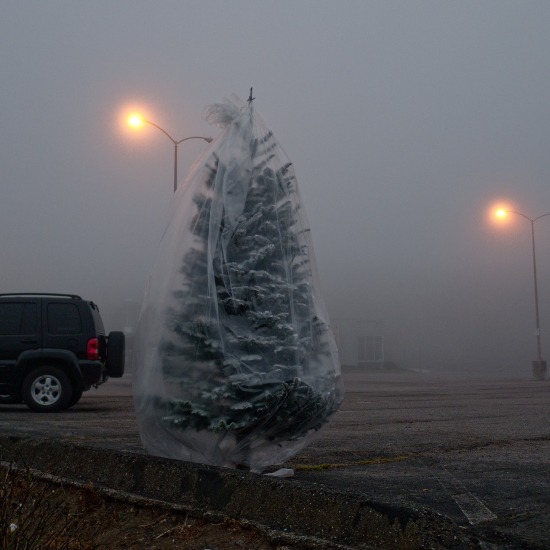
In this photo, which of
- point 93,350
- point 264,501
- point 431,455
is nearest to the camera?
point 264,501

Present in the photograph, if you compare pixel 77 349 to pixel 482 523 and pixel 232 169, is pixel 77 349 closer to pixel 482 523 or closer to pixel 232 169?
pixel 232 169

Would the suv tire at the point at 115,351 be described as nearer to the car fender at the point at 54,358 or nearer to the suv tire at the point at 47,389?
the car fender at the point at 54,358

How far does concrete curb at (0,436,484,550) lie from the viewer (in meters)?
2.54

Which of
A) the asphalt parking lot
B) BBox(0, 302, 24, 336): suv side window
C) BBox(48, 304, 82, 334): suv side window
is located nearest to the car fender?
BBox(48, 304, 82, 334): suv side window

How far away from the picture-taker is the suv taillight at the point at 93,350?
10977mm

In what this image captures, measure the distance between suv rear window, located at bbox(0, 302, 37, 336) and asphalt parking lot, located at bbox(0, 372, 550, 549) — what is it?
1.34m

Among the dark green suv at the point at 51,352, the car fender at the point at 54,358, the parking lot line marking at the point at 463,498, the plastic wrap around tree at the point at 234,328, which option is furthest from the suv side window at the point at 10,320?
the parking lot line marking at the point at 463,498

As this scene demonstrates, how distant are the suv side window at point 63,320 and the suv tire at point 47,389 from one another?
65cm

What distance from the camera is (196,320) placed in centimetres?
412

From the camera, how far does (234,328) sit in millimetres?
4137

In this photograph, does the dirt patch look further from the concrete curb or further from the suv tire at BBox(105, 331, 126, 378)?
the suv tire at BBox(105, 331, 126, 378)

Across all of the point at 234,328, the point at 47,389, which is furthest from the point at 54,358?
Answer: the point at 234,328

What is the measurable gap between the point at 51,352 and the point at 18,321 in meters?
0.82

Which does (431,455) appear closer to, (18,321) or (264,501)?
(264,501)
